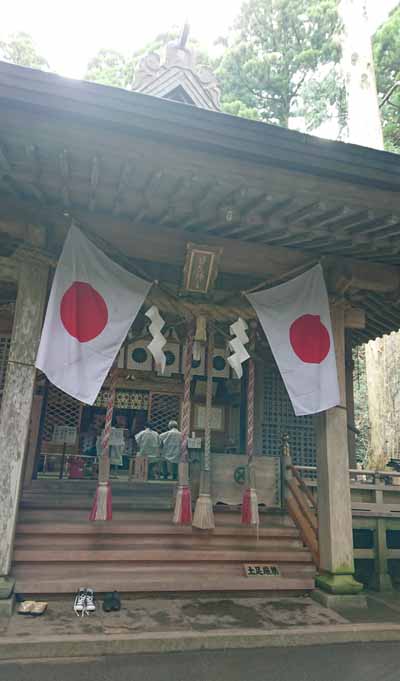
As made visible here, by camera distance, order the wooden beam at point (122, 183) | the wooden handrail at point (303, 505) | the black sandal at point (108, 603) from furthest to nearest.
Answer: the wooden handrail at point (303, 505)
the black sandal at point (108, 603)
the wooden beam at point (122, 183)

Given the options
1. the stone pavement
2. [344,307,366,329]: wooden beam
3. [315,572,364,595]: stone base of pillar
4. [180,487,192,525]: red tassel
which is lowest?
the stone pavement

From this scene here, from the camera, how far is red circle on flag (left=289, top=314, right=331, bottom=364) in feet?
18.8

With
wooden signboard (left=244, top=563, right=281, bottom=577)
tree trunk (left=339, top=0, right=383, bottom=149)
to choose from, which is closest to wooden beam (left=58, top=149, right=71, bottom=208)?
wooden signboard (left=244, top=563, right=281, bottom=577)

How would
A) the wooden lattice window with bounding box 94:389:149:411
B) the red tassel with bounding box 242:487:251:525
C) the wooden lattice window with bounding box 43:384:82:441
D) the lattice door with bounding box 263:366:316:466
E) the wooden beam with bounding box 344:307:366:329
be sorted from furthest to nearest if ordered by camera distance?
the wooden lattice window with bounding box 94:389:149:411 < the wooden lattice window with bounding box 43:384:82:441 < the lattice door with bounding box 263:366:316:466 < the wooden beam with bounding box 344:307:366:329 < the red tassel with bounding box 242:487:251:525

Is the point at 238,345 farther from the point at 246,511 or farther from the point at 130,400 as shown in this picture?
the point at 130,400

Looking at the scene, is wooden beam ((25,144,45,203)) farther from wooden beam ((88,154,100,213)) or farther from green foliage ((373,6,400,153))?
green foliage ((373,6,400,153))

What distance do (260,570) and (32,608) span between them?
8.89ft

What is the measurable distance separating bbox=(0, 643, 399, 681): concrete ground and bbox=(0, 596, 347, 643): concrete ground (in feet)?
1.03

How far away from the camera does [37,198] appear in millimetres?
4965

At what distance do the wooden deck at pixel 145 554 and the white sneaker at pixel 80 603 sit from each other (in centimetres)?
15

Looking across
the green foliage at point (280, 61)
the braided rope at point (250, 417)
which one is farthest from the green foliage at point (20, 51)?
the braided rope at point (250, 417)

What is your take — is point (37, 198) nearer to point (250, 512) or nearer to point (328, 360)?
point (328, 360)

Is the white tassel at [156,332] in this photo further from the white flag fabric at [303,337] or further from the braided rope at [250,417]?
the braided rope at [250,417]

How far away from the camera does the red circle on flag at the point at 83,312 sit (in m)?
4.89
